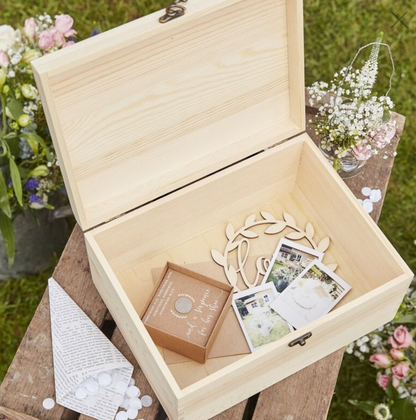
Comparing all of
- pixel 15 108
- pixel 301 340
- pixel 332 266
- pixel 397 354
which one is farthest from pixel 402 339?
pixel 15 108

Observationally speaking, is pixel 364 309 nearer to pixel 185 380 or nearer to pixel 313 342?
pixel 313 342

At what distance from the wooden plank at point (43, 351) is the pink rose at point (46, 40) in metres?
0.65

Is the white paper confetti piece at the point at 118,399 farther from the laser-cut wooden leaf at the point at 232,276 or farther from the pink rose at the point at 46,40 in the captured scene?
the pink rose at the point at 46,40

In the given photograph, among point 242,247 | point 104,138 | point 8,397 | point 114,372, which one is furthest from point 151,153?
point 8,397

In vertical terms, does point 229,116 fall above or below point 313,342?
above

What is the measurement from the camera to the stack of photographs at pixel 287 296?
6.56ft

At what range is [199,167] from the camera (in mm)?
Answer: 1977

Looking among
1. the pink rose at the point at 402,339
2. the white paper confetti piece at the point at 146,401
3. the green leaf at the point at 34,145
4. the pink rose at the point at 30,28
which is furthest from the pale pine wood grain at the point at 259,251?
the pink rose at the point at 30,28

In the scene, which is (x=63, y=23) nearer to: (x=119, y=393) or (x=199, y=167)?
(x=199, y=167)

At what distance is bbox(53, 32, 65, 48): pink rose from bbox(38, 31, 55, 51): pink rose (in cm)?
1

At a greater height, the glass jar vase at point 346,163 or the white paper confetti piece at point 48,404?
the glass jar vase at point 346,163

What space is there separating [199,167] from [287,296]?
50cm

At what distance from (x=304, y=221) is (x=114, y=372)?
0.80 metres

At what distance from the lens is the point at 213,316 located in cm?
190
